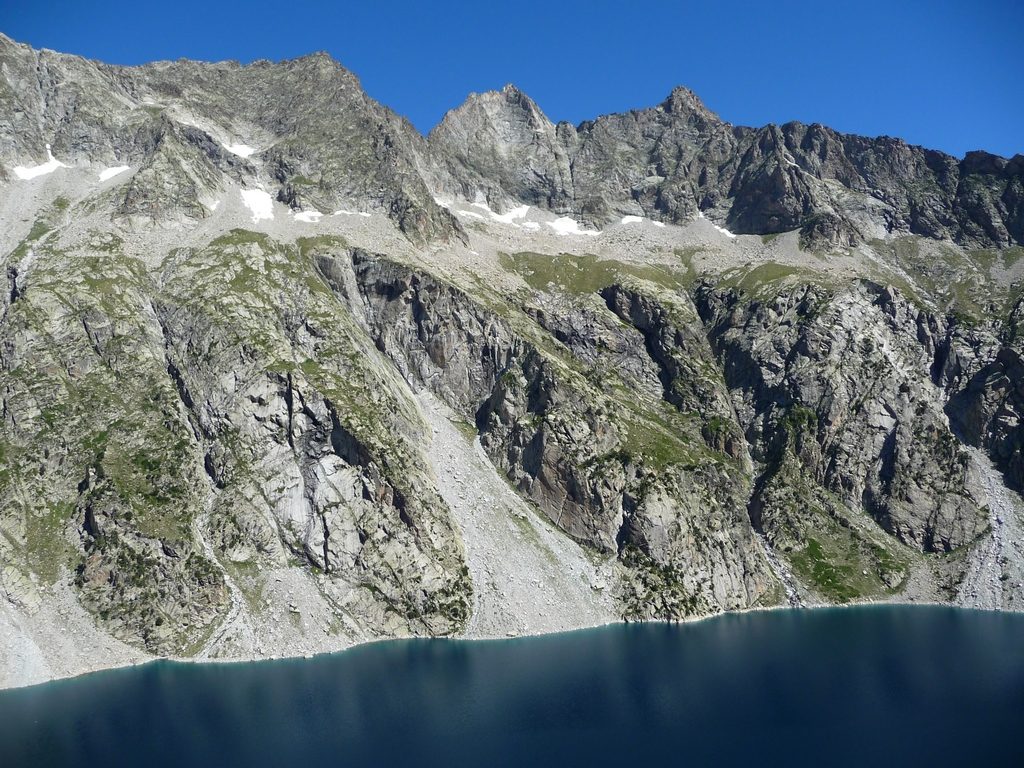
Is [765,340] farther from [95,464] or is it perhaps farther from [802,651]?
[95,464]

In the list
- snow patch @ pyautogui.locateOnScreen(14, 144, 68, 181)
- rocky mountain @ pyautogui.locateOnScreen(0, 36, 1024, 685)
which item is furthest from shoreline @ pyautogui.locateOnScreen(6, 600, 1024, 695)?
snow patch @ pyautogui.locateOnScreen(14, 144, 68, 181)

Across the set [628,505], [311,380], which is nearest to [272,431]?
[311,380]

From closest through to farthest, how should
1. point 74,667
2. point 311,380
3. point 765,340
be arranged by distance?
1. point 74,667
2. point 311,380
3. point 765,340

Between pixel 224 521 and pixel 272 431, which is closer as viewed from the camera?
pixel 224 521

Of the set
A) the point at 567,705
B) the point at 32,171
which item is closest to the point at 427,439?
the point at 567,705

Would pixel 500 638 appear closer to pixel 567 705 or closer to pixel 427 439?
pixel 567 705
